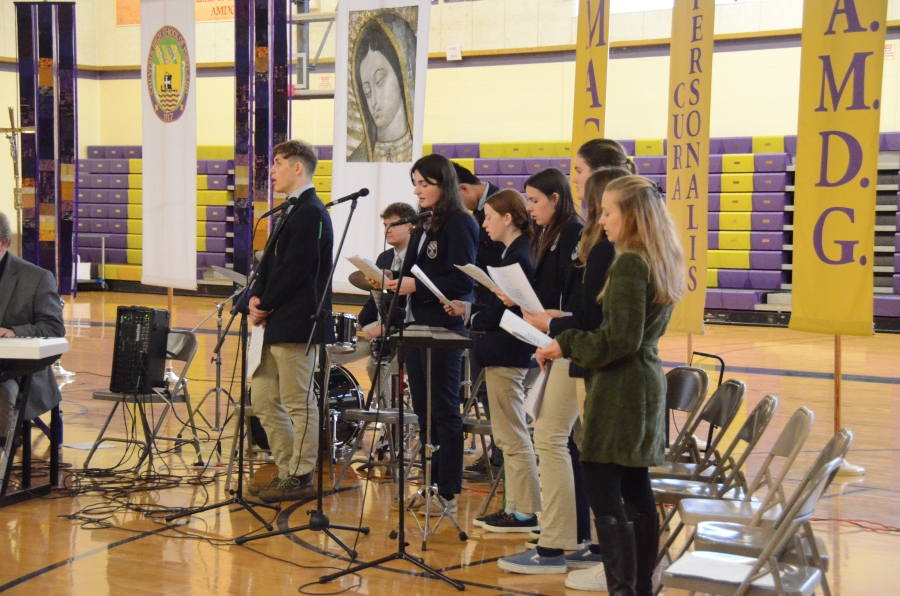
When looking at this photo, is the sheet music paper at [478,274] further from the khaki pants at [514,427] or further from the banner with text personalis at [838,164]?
the banner with text personalis at [838,164]

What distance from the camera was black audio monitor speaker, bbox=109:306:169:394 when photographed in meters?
4.83

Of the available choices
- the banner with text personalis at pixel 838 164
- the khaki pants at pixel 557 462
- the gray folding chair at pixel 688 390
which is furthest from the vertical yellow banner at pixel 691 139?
the khaki pants at pixel 557 462

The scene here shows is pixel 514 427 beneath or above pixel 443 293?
beneath

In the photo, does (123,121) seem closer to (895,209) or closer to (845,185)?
(895,209)

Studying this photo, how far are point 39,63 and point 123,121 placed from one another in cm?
1033

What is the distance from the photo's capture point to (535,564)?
130 inches

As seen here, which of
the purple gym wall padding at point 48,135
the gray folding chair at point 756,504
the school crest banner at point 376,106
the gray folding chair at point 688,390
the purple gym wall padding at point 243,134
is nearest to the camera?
the gray folding chair at point 756,504

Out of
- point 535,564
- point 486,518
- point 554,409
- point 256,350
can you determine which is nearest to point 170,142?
point 256,350

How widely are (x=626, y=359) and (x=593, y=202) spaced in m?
0.61

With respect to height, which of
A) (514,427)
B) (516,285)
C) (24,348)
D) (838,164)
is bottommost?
(514,427)

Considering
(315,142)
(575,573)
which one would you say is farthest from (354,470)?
(315,142)

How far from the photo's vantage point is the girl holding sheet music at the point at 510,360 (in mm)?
3502

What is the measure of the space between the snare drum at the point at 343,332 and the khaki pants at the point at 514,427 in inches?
55.2

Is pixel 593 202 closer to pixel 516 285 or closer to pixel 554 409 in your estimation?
pixel 516 285
